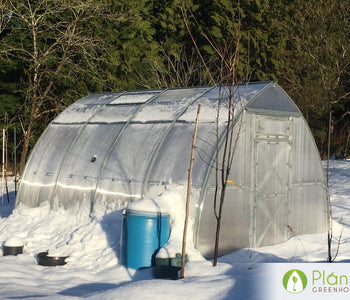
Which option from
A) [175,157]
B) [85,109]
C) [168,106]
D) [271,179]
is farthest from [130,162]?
[85,109]

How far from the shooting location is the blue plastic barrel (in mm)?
9000

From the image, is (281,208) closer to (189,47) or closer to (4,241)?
(4,241)

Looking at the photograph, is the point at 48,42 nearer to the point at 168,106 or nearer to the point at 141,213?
the point at 168,106

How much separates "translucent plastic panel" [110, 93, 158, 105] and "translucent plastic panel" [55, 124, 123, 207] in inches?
36.1

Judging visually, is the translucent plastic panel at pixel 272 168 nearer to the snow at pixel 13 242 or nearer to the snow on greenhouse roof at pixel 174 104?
the snow on greenhouse roof at pixel 174 104

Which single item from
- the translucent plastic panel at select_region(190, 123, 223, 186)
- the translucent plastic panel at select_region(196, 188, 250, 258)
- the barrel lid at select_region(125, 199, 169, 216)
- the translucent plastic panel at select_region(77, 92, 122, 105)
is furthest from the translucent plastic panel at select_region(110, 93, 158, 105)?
the barrel lid at select_region(125, 199, 169, 216)

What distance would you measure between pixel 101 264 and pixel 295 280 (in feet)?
13.4

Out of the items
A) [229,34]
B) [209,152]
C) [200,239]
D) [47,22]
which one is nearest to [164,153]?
[209,152]

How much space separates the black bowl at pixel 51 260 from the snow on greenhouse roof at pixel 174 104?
11.5ft

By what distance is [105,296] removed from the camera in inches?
273

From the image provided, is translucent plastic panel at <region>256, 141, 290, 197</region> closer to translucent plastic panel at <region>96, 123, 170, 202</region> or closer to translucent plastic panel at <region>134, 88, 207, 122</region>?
translucent plastic panel at <region>134, 88, 207, 122</region>

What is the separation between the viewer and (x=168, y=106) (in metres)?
12.0

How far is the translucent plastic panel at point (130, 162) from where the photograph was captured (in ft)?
35.4

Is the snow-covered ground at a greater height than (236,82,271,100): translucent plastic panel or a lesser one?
lesser
